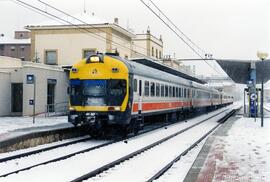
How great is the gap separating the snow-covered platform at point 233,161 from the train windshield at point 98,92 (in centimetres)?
371

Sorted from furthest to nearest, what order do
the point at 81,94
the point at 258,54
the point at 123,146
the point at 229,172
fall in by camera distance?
the point at 258,54, the point at 81,94, the point at 123,146, the point at 229,172

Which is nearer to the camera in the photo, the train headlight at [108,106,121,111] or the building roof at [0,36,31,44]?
the train headlight at [108,106,121,111]

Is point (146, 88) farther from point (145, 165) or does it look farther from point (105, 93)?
point (145, 165)

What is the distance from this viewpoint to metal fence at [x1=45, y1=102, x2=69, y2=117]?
30631 millimetres

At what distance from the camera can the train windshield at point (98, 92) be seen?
16.9 m

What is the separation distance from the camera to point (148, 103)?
20359mm

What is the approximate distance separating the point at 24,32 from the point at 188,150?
87.8 metres

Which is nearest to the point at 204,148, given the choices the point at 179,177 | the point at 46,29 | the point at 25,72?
the point at 179,177

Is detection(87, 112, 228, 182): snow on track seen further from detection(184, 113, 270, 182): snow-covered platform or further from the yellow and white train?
the yellow and white train

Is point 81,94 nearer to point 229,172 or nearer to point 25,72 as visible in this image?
point 229,172

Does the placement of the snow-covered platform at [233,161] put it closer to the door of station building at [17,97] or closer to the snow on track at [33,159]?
the snow on track at [33,159]

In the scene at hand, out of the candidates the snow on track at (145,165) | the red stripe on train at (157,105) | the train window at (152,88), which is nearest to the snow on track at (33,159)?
the snow on track at (145,165)

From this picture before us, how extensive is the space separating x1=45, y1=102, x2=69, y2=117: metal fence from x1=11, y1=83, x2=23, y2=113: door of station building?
1.72 meters

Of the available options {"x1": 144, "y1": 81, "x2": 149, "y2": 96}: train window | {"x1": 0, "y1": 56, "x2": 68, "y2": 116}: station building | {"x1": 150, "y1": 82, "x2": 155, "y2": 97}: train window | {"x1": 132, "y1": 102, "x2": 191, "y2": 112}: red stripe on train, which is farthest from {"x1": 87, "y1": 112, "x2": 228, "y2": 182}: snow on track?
{"x1": 0, "y1": 56, "x2": 68, "y2": 116}: station building
